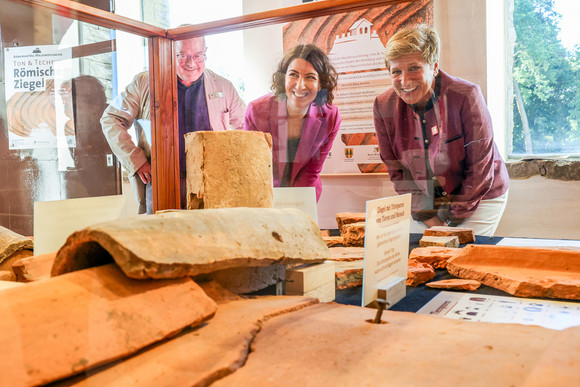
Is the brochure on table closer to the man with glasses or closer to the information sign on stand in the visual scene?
the information sign on stand

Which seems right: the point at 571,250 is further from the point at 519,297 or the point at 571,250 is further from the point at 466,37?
the point at 466,37

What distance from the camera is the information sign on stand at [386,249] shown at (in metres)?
2.18

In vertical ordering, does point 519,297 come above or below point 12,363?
below

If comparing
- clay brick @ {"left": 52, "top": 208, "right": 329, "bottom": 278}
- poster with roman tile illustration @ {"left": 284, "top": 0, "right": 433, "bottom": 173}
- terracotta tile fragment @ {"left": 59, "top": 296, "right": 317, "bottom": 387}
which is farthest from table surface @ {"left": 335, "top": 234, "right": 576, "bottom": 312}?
poster with roman tile illustration @ {"left": 284, "top": 0, "right": 433, "bottom": 173}

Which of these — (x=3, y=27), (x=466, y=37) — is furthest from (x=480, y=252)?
(x=3, y=27)

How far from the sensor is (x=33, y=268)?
236cm

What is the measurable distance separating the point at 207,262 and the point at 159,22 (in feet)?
6.72

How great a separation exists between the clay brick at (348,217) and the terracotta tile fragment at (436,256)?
0.41 metres

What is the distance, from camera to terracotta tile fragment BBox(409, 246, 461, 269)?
9.86 ft

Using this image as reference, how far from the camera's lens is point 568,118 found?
2.58 meters

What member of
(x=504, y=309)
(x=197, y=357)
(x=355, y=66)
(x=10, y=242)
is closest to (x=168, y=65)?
(x=355, y=66)

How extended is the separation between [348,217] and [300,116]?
0.77 metres

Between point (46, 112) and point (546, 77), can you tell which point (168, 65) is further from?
point (546, 77)

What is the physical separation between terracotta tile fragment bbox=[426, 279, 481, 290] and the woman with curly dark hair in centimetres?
100
